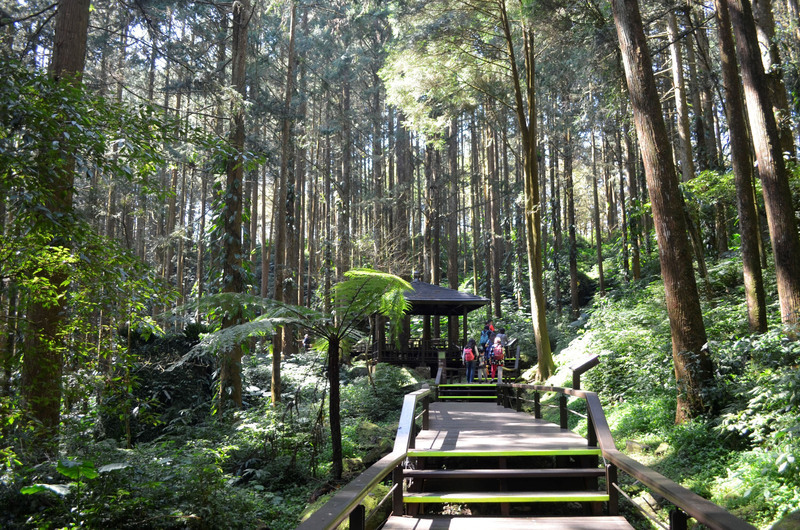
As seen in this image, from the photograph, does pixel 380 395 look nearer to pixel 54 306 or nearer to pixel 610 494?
pixel 54 306

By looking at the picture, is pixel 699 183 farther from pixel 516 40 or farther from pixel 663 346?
pixel 516 40

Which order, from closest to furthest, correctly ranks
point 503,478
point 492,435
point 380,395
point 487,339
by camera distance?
point 503,478
point 492,435
point 380,395
point 487,339

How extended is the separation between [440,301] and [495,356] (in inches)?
119

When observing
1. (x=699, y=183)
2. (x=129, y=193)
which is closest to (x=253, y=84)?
(x=129, y=193)

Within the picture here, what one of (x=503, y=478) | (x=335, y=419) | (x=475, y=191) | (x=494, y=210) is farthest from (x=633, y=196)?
(x=503, y=478)

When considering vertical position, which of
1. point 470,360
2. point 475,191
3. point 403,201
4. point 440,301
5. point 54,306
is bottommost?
point 470,360

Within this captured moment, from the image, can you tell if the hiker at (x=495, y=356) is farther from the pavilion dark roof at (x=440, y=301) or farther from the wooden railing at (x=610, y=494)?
the wooden railing at (x=610, y=494)

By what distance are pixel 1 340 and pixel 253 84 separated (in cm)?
1442

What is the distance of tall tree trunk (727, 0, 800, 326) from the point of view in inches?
296

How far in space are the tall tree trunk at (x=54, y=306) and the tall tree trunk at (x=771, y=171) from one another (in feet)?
29.4

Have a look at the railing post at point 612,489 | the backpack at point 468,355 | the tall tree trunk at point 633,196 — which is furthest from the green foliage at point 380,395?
the tall tree trunk at point 633,196

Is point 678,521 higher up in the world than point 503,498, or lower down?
higher up

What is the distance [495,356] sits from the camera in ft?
52.0

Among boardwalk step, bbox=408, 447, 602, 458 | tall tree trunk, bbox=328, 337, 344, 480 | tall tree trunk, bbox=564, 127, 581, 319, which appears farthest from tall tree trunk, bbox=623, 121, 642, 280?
boardwalk step, bbox=408, 447, 602, 458
